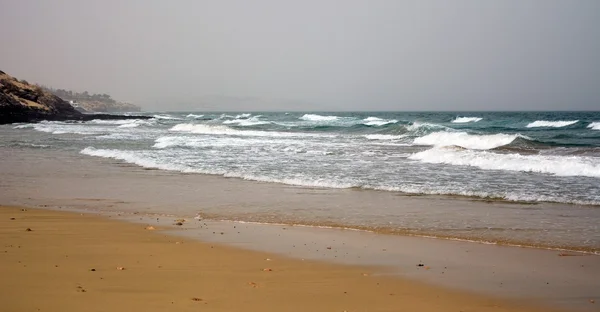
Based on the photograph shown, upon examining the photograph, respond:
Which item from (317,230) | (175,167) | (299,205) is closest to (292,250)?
(317,230)

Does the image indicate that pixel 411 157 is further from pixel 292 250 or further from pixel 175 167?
pixel 292 250

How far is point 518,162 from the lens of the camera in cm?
1653

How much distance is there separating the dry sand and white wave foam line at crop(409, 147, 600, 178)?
1145 centimetres

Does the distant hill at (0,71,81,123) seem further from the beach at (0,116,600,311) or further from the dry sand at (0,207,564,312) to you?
the dry sand at (0,207,564,312)

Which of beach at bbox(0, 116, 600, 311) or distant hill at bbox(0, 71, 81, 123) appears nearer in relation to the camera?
beach at bbox(0, 116, 600, 311)

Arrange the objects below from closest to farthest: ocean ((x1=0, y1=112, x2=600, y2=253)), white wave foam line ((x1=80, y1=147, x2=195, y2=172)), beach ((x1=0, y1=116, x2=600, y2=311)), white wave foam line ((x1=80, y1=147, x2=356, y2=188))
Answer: beach ((x1=0, y1=116, x2=600, y2=311)) → ocean ((x1=0, y1=112, x2=600, y2=253)) → white wave foam line ((x1=80, y1=147, x2=356, y2=188)) → white wave foam line ((x1=80, y1=147, x2=195, y2=172))

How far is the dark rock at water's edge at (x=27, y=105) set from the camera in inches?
2172

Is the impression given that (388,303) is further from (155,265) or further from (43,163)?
(43,163)

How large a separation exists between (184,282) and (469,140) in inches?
1058

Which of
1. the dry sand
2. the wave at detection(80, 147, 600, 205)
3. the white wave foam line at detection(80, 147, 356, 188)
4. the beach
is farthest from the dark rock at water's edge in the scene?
the dry sand

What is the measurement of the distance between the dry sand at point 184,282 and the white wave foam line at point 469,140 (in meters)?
24.4

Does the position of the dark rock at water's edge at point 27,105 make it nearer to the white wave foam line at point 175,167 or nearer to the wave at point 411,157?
the white wave foam line at point 175,167

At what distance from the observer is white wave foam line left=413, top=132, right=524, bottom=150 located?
28344mm

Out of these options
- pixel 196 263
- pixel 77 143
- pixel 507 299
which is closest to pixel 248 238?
pixel 196 263
